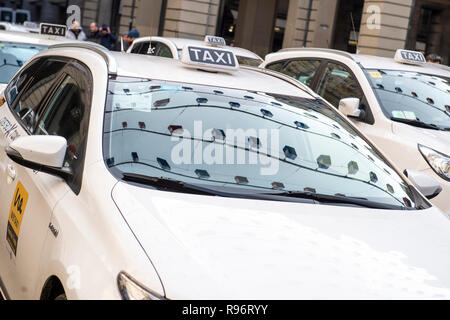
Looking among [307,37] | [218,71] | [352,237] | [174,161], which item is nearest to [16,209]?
[174,161]

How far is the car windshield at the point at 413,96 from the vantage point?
7.03 m

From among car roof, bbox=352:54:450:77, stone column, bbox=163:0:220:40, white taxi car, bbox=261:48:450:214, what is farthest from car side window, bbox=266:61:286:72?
stone column, bbox=163:0:220:40

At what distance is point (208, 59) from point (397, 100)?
3.42 m

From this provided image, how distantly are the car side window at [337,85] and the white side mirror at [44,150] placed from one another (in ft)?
15.0

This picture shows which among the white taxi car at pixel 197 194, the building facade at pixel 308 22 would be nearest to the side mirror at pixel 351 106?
the white taxi car at pixel 197 194

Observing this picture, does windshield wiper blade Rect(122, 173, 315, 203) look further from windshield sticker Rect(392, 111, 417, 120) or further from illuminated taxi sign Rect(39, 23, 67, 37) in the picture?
illuminated taxi sign Rect(39, 23, 67, 37)

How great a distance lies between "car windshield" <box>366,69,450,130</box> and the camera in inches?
277

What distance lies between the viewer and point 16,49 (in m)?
A: 8.48

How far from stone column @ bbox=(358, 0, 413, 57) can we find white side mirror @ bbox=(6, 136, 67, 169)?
22338 mm

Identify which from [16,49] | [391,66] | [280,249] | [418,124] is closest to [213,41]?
[16,49]

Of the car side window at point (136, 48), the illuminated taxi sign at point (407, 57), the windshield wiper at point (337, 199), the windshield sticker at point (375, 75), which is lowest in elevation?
the car side window at point (136, 48)

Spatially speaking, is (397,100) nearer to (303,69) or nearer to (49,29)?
(303,69)

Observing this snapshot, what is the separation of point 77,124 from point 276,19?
30.3 m

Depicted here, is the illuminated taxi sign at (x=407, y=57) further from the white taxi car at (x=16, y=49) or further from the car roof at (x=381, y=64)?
the white taxi car at (x=16, y=49)
